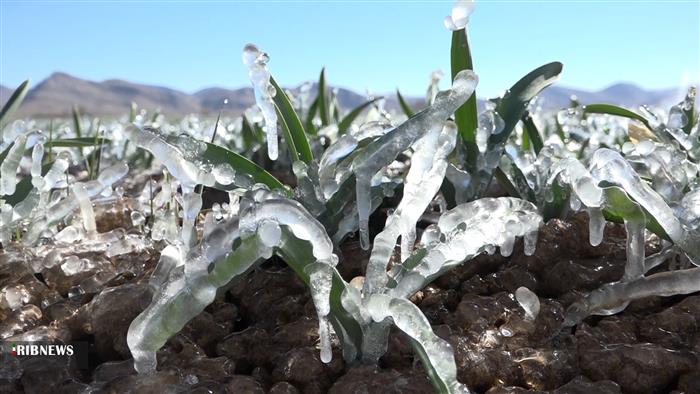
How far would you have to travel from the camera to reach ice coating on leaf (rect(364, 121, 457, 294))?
34.1 inches

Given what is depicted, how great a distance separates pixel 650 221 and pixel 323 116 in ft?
4.80

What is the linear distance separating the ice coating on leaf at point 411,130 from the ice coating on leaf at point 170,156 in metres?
0.21

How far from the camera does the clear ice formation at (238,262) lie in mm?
784

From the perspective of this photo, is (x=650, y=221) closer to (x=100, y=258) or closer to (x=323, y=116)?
(x=100, y=258)

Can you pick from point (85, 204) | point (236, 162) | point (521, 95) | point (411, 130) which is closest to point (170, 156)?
point (236, 162)

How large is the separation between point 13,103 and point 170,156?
3.66ft

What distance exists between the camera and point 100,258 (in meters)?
1.31

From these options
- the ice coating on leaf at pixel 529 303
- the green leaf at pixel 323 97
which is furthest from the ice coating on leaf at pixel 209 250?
the green leaf at pixel 323 97

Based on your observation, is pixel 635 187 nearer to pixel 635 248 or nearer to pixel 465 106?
pixel 635 248

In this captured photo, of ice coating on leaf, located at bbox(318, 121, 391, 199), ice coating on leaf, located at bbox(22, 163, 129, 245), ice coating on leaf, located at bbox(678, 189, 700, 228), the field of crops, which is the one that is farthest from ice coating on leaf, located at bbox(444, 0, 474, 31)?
ice coating on leaf, located at bbox(22, 163, 129, 245)

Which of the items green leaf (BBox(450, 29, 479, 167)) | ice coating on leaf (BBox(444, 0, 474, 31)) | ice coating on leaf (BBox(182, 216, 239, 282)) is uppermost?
ice coating on leaf (BBox(444, 0, 474, 31))

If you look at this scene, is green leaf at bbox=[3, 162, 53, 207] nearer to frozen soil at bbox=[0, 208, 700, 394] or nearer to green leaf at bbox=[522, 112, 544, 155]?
frozen soil at bbox=[0, 208, 700, 394]

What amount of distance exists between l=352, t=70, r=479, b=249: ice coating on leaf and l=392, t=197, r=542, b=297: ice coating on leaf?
115 millimetres

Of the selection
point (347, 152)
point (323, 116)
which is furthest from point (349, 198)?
point (323, 116)
